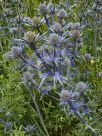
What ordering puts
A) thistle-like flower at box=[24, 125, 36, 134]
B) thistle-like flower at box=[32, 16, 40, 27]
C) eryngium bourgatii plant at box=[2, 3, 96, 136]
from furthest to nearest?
thistle-like flower at box=[24, 125, 36, 134] < thistle-like flower at box=[32, 16, 40, 27] < eryngium bourgatii plant at box=[2, 3, 96, 136]

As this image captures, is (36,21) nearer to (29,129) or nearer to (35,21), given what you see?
(35,21)

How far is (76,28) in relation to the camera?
1900 mm

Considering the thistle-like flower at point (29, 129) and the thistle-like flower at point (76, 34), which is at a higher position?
the thistle-like flower at point (76, 34)

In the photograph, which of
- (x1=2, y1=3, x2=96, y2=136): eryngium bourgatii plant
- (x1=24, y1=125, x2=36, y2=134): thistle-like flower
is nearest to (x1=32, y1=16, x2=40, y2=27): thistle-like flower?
(x1=2, y1=3, x2=96, y2=136): eryngium bourgatii plant

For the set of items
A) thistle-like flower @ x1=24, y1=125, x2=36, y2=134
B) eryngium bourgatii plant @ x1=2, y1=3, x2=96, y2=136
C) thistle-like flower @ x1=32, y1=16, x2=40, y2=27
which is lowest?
thistle-like flower @ x1=24, y1=125, x2=36, y2=134

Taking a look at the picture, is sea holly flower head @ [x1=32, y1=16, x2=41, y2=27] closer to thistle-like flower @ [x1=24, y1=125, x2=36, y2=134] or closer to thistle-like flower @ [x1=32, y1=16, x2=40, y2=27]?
thistle-like flower @ [x1=32, y1=16, x2=40, y2=27]

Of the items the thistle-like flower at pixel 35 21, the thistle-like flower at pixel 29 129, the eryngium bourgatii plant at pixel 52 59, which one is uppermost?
the thistle-like flower at pixel 35 21

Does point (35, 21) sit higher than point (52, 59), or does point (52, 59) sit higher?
point (35, 21)

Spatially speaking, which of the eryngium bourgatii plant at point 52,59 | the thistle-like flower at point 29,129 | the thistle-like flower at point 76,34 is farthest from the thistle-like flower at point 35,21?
the thistle-like flower at point 29,129

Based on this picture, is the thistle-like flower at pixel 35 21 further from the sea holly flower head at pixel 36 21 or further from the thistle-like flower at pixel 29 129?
the thistle-like flower at pixel 29 129

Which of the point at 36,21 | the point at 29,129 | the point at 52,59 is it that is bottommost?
the point at 29,129

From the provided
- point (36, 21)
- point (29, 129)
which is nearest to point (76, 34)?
point (36, 21)

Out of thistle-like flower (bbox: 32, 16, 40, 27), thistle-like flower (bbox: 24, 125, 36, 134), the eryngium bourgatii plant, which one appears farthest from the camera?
thistle-like flower (bbox: 24, 125, 36, 134)

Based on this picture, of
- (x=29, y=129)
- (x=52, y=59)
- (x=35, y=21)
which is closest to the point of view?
(x=52, y=59)
